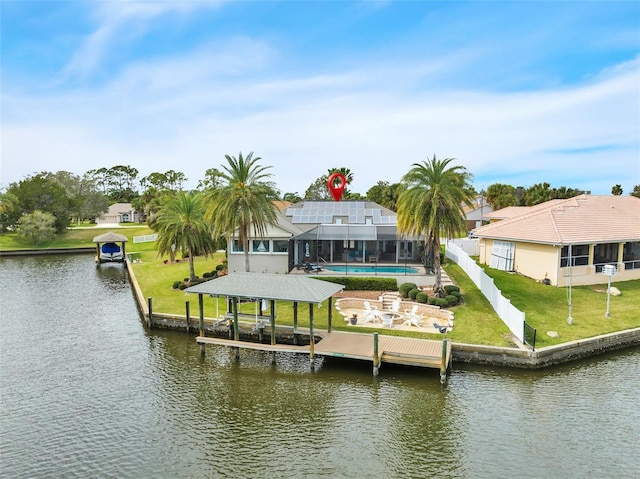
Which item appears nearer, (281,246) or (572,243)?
(572,243)

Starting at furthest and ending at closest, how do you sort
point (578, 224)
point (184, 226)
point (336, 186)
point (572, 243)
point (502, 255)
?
point (336, 186) < point (502, 255) < point (184, 226) < point (578, 224) < point (572, 243)

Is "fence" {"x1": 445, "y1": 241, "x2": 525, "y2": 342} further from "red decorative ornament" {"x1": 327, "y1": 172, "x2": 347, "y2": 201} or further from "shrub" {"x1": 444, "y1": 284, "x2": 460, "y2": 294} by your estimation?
"red decorative ornament" {"x1": 327, "y1": 172, "x2": 347, "y2": 201}

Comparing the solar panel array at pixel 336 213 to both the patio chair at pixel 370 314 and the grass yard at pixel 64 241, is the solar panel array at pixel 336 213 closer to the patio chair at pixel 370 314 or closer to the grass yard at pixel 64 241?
the patio chair at pixel 370 314

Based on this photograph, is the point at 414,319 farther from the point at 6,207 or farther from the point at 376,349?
the point at 6,207

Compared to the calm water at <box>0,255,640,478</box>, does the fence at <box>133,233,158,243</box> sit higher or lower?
higher

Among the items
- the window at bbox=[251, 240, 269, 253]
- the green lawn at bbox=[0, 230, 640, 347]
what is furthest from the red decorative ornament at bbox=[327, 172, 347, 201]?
the window at bbox=[251, 240, 269, 253]

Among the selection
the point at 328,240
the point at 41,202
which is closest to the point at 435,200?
the point at 328,240

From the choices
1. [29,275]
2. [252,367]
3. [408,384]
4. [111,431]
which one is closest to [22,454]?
[111,431]
